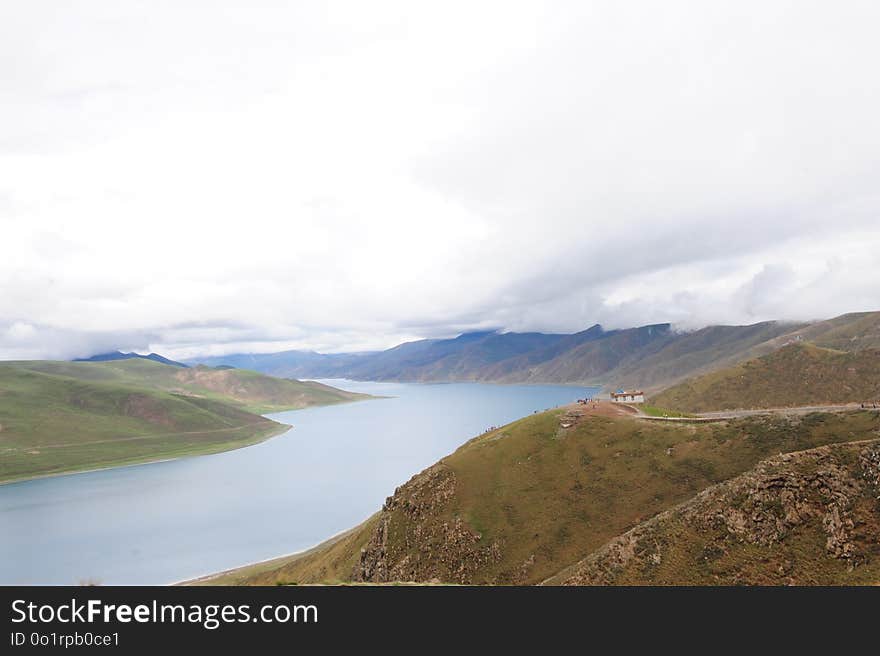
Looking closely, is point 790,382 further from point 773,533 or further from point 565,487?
point 773,533

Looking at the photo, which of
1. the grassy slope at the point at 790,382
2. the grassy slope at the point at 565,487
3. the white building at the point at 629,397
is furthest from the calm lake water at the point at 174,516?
the grassy slope at the point at 790,382

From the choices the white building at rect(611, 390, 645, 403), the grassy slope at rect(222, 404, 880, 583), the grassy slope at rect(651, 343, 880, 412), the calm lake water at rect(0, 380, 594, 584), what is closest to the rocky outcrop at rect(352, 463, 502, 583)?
the grassy slope at rect(222, 404, 880, 583)

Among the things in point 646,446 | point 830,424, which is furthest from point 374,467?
point 830,424

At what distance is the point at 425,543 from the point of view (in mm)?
58219

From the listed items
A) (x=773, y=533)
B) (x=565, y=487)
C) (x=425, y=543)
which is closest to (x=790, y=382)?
(x=565, y=487)

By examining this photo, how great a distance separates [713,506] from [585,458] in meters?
32.0

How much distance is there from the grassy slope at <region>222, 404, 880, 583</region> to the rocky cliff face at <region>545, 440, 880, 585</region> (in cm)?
1776

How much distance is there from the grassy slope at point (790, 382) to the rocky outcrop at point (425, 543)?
142m

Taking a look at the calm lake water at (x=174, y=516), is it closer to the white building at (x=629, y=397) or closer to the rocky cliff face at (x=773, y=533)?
the white building at (x=629, y=397)

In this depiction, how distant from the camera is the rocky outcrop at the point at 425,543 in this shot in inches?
2148

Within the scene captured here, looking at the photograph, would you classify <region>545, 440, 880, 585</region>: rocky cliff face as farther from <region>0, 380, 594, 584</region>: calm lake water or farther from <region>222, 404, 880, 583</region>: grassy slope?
<region>0, 380, 594, 584</region>: calm lake water

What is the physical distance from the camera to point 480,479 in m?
66.8

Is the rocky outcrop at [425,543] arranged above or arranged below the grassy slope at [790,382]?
below

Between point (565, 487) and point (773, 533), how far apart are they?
33.2 metres
